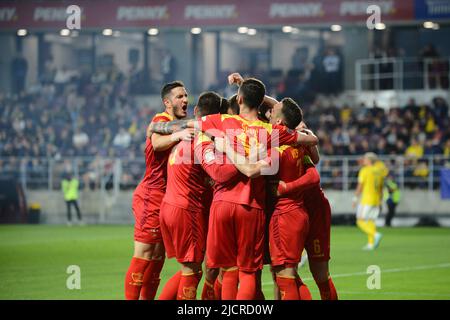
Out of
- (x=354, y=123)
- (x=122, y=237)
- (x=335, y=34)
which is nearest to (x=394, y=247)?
(x=122, y=237)

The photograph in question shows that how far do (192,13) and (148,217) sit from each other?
88.3ft

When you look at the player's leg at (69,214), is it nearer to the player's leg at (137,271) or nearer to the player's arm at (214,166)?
the player's leg at (137,271)

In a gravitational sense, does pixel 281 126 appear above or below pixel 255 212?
above

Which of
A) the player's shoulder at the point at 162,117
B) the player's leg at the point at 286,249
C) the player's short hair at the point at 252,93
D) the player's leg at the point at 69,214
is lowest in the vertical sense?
the player's leg at the point at 69,214

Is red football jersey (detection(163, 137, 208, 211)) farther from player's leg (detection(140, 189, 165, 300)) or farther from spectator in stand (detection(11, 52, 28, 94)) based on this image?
spectator in stand (detection(11, 52, 28, 94))

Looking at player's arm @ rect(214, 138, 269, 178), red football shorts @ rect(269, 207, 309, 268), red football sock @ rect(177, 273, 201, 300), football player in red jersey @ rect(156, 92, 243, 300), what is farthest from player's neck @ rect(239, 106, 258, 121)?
red football sock @ rect(177, 273, 201, 300)

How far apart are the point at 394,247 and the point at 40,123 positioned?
19695 millimetres

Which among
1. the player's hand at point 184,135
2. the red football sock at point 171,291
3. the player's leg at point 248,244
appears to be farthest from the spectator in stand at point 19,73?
the player's leg at point 248,244

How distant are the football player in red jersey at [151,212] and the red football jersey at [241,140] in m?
→ 1.06

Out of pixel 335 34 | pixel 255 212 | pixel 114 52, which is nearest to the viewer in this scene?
pixel 255 212

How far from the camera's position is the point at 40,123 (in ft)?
128

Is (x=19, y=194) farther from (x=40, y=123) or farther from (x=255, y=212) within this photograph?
(x=255, y=212)

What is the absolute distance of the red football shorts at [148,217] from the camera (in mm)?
10742

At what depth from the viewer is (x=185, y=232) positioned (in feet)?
32.9
